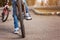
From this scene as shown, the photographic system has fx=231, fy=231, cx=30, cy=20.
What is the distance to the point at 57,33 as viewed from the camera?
7156 mm

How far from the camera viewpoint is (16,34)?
707 cm

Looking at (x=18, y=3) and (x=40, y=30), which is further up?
(x=18, y=3)

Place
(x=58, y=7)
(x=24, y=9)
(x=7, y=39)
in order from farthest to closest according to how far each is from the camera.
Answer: (x=58, y=7)
(x=24, y=9)
(x=7, y=39)

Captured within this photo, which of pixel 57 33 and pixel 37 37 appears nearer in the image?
pixel 37 37

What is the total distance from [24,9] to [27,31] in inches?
32.7

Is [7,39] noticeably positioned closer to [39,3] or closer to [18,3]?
[18,3]

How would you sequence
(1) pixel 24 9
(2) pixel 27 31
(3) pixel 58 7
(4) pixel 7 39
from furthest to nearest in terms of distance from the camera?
(3) pixel 58 7 < (2) pixel 27 31 < (1) pixel 24 9 < (4) pixel 7 39

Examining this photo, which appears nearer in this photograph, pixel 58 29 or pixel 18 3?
pixel 18 3

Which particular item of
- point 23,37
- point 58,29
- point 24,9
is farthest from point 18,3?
point 58,29

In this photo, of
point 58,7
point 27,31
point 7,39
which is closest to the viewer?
point 7,39

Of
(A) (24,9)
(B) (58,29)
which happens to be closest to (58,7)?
(B) (58,29)

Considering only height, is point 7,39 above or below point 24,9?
below

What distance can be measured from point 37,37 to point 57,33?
84cm

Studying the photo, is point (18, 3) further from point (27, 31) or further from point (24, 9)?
point (27, 31)
